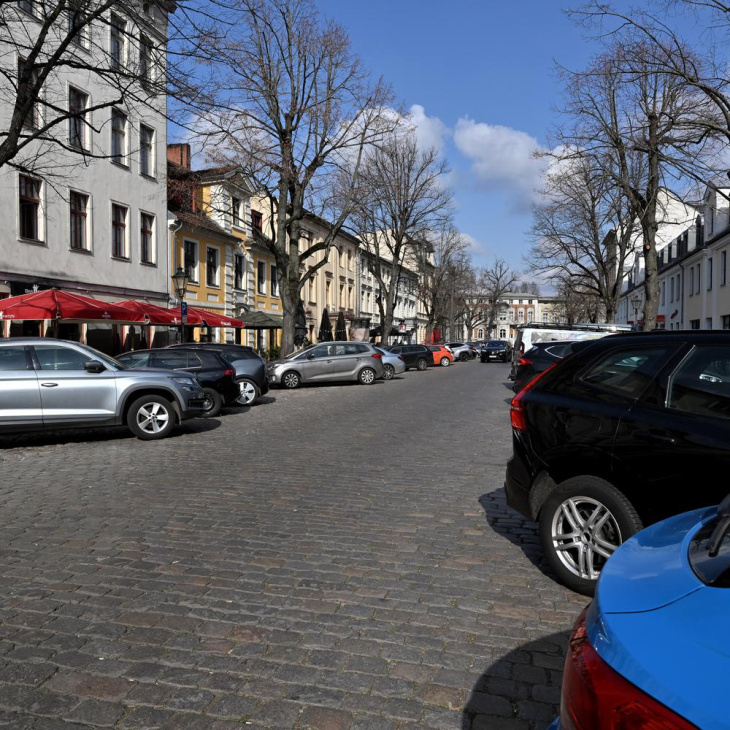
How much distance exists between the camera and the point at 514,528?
589 cm

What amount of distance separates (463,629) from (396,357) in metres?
27.0

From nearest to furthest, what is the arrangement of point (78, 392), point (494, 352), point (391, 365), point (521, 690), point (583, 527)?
1. point (521, 690)
2. point (583, 527)
3. point (78, 392)
4. point (391, 365)
5. point (494, 352)

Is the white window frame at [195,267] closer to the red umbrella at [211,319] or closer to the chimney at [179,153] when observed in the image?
the chimney at [179,153]

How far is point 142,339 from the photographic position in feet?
92.1

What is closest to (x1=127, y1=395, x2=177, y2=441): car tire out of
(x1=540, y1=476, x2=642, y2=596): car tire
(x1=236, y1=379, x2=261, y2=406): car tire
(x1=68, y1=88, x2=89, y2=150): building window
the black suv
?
(x1=236, y1=379, x2=261, y2=406): car tire

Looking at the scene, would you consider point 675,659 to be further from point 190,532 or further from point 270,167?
point 270,167

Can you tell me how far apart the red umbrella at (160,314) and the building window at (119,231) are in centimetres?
539

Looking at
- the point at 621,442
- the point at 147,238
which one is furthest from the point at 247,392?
the point at 147,238

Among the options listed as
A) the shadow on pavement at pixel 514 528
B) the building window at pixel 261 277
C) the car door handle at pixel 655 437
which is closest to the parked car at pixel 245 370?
the shadow on pavement at pixel 514 528

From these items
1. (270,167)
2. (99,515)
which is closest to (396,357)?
(270,167)

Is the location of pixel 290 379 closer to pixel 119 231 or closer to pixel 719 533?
pixel 119 231

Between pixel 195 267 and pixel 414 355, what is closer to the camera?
pixel 195 267

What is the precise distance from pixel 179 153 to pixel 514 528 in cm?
3471

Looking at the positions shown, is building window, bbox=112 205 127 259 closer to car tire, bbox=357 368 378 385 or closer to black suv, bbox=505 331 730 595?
car tire, bbox=357 368 378 385
